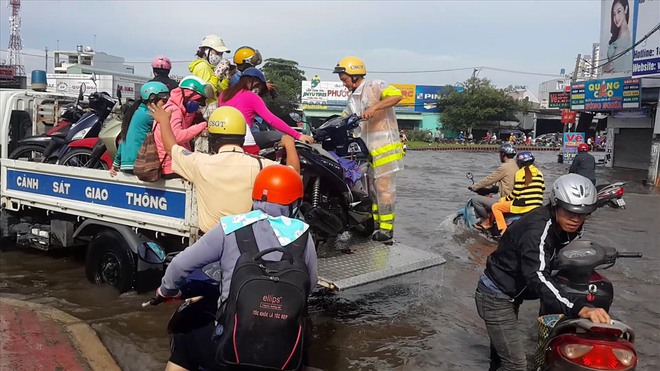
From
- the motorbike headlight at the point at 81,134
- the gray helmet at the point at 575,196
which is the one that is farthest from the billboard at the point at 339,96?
the gray helmet at the point at 575,196

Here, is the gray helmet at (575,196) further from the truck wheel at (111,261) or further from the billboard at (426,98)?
the billboard at (426,98)

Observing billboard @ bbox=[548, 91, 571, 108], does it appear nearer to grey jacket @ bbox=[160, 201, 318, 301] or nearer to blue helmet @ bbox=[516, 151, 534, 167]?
blue helmet @ bbox=[516, 151, 534, 167]

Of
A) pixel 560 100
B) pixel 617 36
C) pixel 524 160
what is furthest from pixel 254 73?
pixel 560 100

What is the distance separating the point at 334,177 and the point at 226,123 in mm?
1856

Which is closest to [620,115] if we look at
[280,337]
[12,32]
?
[280,337]

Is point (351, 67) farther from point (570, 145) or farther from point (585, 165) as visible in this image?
point (570, 145)

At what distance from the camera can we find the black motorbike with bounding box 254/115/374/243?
5.29 meters

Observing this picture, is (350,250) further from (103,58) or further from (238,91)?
(103,58)

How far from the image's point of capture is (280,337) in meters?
2.40

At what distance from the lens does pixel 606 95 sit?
81.4 feet

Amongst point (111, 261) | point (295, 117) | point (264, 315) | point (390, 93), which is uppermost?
point (390, 93)

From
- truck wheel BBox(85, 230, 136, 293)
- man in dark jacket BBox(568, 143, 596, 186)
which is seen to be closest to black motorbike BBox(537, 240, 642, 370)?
truck wheel BBox(85, 230, 136, 293)

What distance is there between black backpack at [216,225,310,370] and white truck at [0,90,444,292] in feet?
7.13

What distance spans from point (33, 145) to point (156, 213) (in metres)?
3.22
